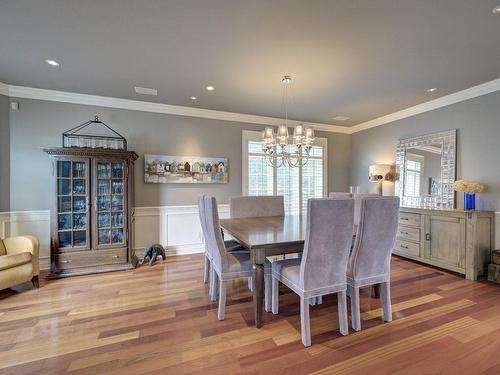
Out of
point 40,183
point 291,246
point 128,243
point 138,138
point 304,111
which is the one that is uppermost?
point 304,111

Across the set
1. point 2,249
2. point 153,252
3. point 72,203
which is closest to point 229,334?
point 153,252

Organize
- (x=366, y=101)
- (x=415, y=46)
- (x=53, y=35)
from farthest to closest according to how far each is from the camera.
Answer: (x=366, y=101)
(x=415, y=46)
(x=53, y=35)

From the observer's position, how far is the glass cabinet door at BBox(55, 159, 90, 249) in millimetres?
3211

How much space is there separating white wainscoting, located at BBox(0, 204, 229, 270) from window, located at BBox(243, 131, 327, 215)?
816 millimetres

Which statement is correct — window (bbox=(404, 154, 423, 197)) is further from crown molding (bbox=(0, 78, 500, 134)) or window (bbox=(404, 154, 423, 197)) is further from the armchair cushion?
the armchair cushion

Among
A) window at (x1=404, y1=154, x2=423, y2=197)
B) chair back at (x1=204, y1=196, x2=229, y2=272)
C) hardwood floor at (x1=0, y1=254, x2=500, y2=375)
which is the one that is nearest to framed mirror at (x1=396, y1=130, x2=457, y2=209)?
window at (x1=404, y1=154, x2=423, y2=197)

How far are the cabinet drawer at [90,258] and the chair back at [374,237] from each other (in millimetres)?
3110

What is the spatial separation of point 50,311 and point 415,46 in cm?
441

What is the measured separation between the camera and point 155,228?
4043mm

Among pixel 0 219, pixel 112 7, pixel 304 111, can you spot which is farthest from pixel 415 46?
pixel 0 219

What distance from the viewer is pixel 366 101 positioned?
3.81m

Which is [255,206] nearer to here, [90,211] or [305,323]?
[305,323]

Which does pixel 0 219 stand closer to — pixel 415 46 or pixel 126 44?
pixel 126 44

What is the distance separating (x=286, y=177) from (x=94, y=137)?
346cm
